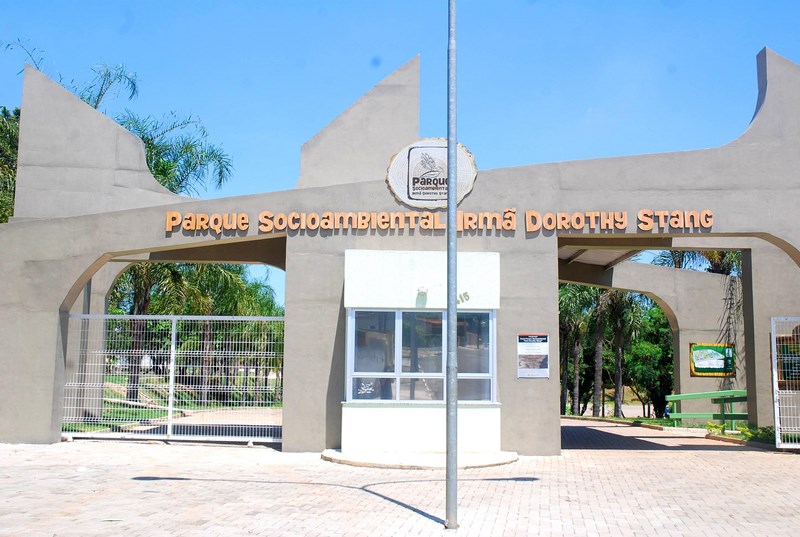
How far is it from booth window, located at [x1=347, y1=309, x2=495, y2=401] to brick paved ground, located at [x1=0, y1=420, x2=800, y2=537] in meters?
1.60

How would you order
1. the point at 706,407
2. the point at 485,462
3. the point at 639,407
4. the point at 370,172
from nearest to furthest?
the point at 485,462 → the point at 370,172 → the point at 706,407 → the point at 639,407

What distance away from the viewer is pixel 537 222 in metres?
14.8

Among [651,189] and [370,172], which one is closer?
[651,189]

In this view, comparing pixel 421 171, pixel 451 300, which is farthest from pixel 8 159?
pixel 451 300

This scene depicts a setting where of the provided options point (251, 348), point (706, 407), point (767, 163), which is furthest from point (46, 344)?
point (706, 407)

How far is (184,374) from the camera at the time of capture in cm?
1539

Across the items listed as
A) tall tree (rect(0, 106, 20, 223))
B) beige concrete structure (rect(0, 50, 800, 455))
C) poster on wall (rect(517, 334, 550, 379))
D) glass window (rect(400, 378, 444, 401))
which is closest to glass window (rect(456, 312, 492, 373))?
beige concrete structure (rect(0, 50, 800, 455))

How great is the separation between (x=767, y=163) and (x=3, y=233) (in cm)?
1429

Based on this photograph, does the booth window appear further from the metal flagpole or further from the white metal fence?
the metal flagpole

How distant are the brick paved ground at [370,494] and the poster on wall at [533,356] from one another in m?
1.55

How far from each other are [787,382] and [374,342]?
26.1 ft

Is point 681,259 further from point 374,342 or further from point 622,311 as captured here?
point 374,342

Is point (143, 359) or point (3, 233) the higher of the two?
point (3, 233)

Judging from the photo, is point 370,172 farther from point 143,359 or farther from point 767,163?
point 767,163
